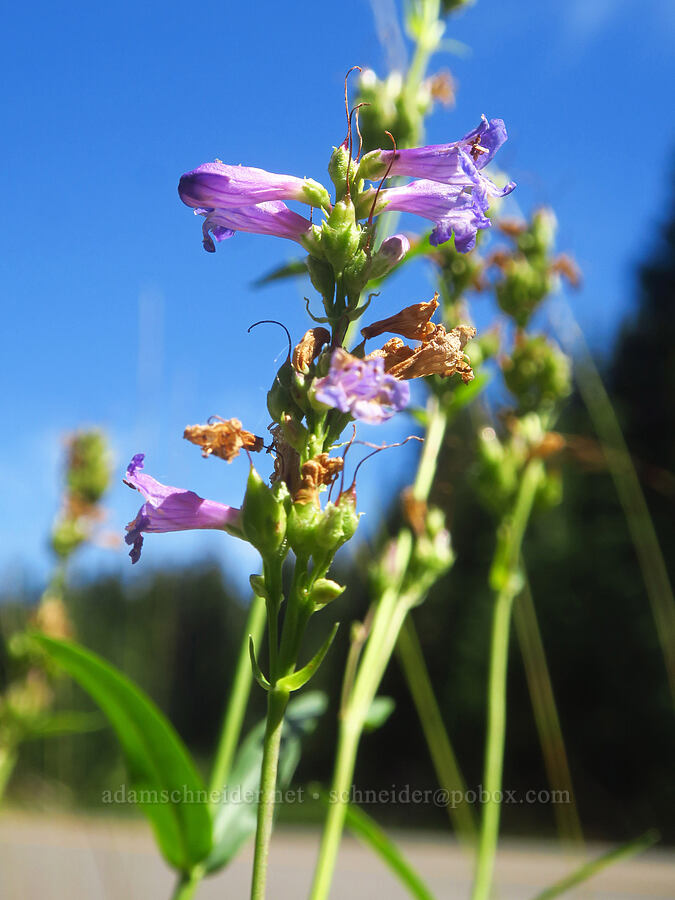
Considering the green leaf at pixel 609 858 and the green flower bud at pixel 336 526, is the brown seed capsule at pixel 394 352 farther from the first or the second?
the green leaf at pixel 609 858

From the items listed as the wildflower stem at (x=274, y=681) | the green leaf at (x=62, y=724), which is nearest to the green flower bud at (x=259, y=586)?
the wildflower stem at (x=274, y=681)

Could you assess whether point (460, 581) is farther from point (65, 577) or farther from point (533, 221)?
point (533, 221)

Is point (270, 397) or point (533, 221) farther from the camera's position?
point (533, 221)

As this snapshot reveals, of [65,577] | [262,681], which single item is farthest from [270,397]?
[65,577]

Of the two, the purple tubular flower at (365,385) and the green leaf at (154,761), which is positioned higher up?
the purple tubular flower at (365,385)

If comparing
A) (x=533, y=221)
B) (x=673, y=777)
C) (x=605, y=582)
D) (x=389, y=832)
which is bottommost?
(x=389, y=832)

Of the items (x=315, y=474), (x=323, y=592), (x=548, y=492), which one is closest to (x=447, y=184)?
(x=315, y=474)

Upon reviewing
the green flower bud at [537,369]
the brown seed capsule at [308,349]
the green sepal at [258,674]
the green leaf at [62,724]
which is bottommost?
the green sepal at [258,674]
